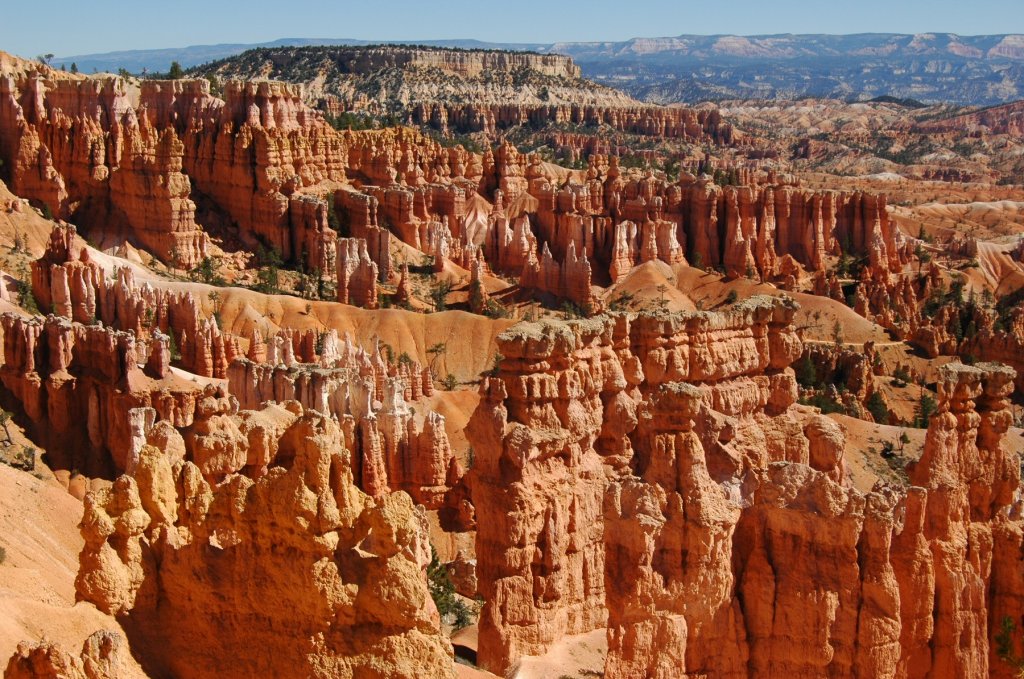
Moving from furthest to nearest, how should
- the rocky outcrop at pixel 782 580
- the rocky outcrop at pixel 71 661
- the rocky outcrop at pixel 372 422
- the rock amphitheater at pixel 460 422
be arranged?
1. the rocky outcrop at pixel 372 422
2. the rocky outcrop at pixel 782 580
3. the rock amphitheater at pixel 460 422
4. the rocky outcrop at pixel 71 661

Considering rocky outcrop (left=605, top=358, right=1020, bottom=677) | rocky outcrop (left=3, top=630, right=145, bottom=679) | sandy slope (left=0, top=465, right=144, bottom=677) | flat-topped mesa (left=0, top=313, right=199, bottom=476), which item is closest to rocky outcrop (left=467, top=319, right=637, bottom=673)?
rocky outcrop (left=605, top=358, right=1020, bottom=677)

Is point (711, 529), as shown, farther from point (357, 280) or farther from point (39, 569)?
point (357, 280)

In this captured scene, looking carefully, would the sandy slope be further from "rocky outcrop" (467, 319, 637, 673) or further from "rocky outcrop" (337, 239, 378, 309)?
"rocky outcrop" (337, 239, 378, 309)

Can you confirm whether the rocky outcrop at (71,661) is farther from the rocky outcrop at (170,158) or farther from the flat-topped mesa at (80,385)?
the rocky outcrop at (170,158)

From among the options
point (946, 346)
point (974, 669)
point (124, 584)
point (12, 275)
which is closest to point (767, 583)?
point (974, 669)

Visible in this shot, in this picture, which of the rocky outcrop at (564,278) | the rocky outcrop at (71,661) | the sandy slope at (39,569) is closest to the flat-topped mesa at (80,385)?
the sandy slope at (39,569)
